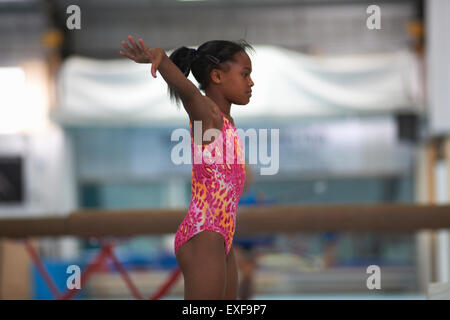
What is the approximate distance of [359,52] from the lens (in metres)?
6.70

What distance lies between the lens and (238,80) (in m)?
1.57

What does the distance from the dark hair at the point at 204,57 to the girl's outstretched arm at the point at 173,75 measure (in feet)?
0.24

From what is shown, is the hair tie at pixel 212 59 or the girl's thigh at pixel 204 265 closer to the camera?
the girl's thigh at pixel 204 265

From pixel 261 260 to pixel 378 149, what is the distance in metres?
1.72

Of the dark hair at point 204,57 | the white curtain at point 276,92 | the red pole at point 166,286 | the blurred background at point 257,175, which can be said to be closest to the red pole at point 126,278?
the red pole at point 166,286

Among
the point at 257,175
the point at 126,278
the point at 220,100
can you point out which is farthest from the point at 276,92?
the point at 220,100

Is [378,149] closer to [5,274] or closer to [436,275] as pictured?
[436,275]

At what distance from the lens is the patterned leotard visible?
1.53m

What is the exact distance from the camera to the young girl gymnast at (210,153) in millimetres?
1464

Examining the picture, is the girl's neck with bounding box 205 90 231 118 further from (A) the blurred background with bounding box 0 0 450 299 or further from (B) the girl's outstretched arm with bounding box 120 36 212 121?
(A) the blurred background with bounding box 0 0 450 299

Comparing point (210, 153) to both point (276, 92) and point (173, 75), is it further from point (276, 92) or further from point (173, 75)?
point (276, 92)

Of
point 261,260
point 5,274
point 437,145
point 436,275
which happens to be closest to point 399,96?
point 437,145

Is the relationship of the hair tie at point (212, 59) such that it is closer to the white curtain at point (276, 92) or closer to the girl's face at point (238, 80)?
the girl's face at point (238, 80)

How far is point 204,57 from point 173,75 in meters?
0.15
